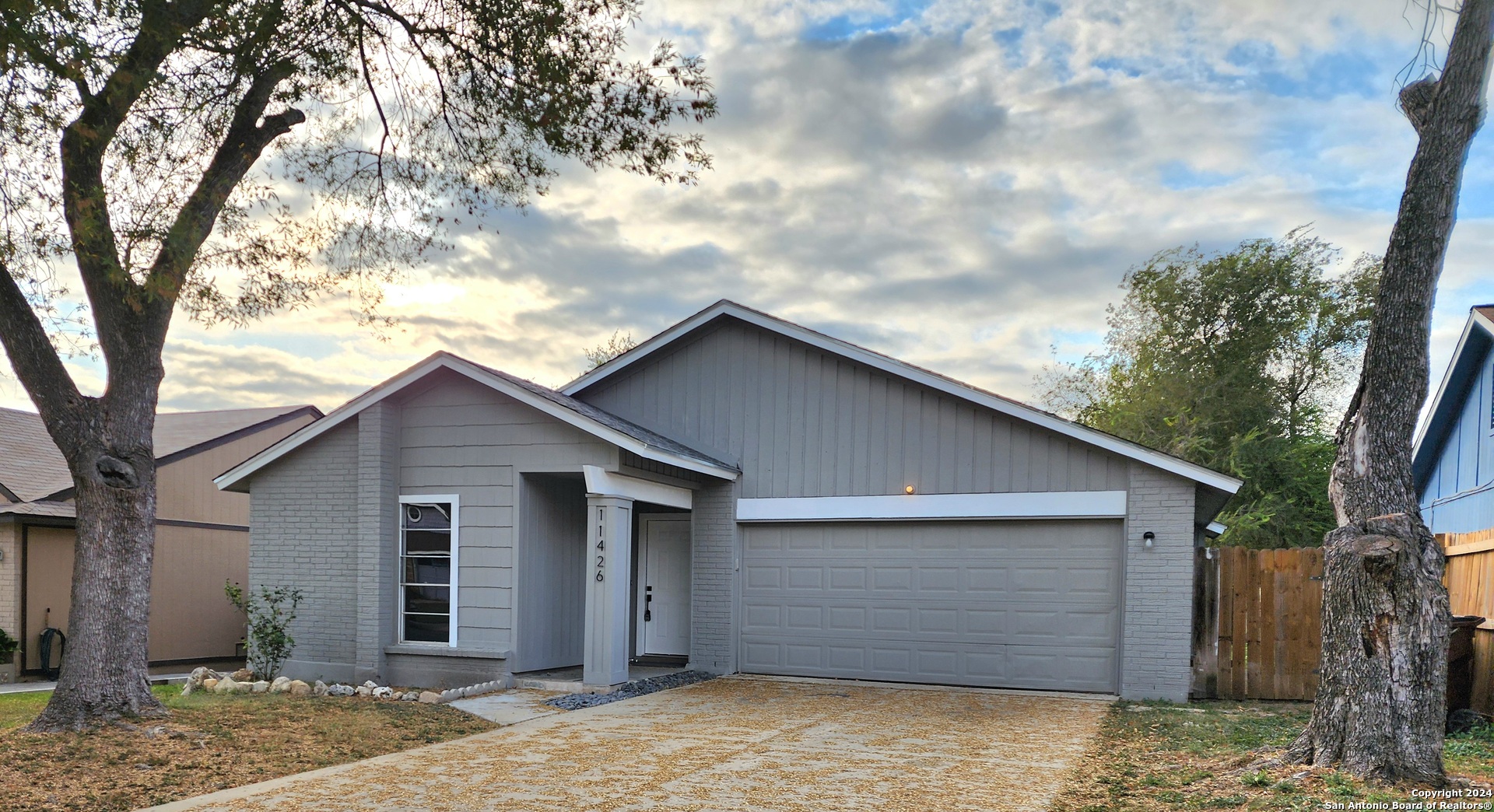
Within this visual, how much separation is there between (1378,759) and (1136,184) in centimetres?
1115

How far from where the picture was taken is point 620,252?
20.7 metres

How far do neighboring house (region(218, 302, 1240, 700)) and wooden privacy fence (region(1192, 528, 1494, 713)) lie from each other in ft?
2.51

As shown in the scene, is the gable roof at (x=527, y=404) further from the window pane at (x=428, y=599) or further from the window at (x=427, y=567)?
the window pane at (x=428, y=599)

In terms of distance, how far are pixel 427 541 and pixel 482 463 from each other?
1.32m

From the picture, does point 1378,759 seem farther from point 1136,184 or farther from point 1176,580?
point 1136,184

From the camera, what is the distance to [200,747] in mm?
8281

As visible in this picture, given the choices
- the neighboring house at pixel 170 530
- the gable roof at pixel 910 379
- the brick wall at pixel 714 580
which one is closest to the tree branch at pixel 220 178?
the gable roof at pixel 910 379

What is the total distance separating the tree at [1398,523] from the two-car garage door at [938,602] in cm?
506

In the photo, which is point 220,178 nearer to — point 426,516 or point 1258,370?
point 426,516

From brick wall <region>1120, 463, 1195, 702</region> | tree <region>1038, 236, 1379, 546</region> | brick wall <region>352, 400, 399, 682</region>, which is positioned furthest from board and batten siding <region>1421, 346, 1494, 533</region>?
brick wall <region>352, 400, 399, 682</region>

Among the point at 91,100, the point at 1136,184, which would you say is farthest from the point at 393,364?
Result: the point at 1136,184

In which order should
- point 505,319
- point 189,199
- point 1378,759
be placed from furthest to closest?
point 505,319
point 189,199
point 1378,759

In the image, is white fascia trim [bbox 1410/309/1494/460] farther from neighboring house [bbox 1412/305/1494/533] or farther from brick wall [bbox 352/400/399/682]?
brick wall [bbox 352/400/399/682]

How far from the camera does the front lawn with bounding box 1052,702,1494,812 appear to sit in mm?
6445
